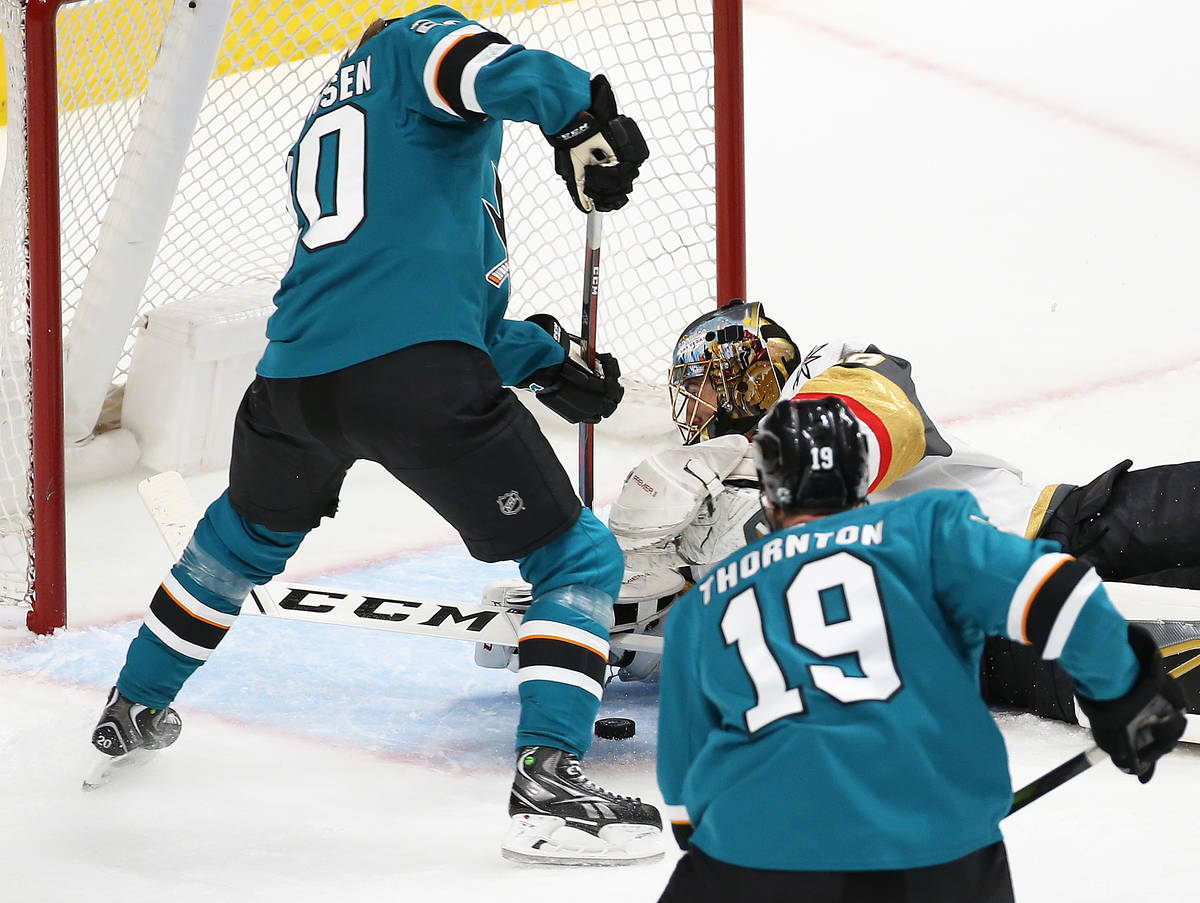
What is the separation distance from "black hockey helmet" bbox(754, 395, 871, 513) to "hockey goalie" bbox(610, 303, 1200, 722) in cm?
102

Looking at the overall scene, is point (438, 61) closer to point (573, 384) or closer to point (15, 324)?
point (573, 384)

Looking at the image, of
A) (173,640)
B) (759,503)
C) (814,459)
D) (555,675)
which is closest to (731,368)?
(759,503)

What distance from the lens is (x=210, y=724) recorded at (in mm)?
2859

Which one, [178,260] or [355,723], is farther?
[178,260]

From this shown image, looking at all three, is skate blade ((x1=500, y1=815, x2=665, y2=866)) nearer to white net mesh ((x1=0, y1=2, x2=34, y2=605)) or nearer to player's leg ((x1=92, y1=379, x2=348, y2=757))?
player's leg ((x1=92, y1=379, x2=348, y2=757))

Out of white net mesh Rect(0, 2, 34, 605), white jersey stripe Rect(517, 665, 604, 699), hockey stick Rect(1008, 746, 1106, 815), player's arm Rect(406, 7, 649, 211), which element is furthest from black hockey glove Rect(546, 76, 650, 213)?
white net mesh Rect(0, 2, 34, 605)

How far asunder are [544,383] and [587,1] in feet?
5.83

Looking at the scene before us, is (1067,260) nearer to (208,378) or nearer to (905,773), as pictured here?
(208,378)

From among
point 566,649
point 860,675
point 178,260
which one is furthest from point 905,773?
point 178,260

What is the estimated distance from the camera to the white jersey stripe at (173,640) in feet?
8.33

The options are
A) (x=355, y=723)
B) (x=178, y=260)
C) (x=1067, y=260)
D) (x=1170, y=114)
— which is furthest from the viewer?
(x=1170, y=114)

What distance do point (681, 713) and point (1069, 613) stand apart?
1.23 ft

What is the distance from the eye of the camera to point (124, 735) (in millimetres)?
2568

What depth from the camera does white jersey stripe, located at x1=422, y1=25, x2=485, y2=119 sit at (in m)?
2.17
